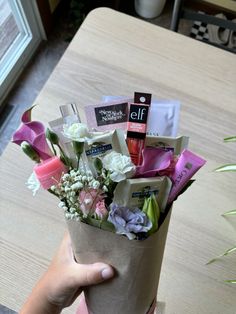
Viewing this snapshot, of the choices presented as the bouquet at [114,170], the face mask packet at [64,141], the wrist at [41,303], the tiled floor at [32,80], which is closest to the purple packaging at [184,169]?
the bouquet at [114,170]

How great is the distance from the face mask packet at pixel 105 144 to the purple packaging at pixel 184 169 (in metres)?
0.05

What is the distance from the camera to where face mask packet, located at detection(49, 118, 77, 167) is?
395 millimetres

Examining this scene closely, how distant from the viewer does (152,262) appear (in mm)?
481

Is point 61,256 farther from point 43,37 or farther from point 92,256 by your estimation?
point 43,37

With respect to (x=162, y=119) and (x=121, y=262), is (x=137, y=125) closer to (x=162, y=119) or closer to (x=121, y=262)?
(x=162, y=119)

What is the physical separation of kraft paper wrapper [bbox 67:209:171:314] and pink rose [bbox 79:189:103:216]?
0.04m

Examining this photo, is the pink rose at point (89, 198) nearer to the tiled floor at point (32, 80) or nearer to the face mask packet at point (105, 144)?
the face mask packet at point (105, 144)

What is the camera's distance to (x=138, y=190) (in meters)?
0.40

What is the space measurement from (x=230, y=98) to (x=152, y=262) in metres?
0.46

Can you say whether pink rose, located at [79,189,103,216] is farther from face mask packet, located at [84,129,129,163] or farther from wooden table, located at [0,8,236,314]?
wooden table, located at [0,8,236,314]

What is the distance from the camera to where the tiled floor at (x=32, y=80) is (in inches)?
59.8

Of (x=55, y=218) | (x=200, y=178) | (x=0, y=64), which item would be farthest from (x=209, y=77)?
(x=0, y=64)

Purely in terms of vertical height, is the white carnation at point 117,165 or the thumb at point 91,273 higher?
the white carnation at point 117,165

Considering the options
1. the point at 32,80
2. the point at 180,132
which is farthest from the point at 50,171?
the point at 32,80
